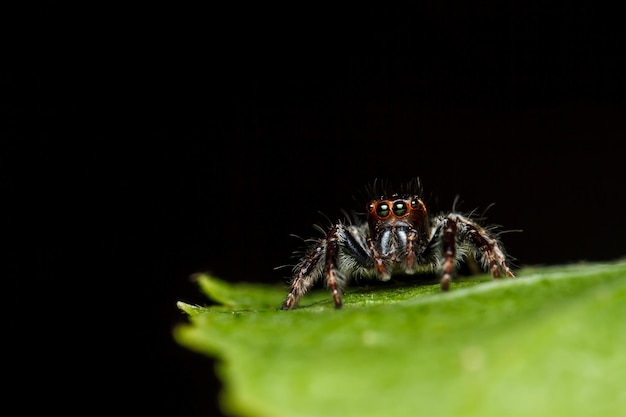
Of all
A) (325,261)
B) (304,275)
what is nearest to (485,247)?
(325,261)

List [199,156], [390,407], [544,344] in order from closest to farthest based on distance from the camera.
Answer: [390,407] → [544,344] → [199,156]

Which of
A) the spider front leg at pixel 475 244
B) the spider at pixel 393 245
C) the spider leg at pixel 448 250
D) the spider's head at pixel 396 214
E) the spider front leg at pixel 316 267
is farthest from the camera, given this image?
the spider's head at pixel 396 214

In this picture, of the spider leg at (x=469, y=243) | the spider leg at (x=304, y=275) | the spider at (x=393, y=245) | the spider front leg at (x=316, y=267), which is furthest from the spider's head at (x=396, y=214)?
the spider leg at (x=304, y=275)

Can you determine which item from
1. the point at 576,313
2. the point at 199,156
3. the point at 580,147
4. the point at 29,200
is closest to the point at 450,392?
the point at 576,313

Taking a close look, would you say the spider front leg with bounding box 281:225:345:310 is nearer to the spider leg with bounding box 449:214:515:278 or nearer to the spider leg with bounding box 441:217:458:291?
the spider leg with bounding box 441:217:458:291

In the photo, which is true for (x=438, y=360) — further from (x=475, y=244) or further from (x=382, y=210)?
(x=382, y=210)

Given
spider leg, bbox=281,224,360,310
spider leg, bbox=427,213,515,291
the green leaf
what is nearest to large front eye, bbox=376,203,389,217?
spider leg, bbox=281,224,360,310

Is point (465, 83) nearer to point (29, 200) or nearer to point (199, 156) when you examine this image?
point (199, 156)

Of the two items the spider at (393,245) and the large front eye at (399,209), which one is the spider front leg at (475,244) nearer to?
the spider at (393,245)
